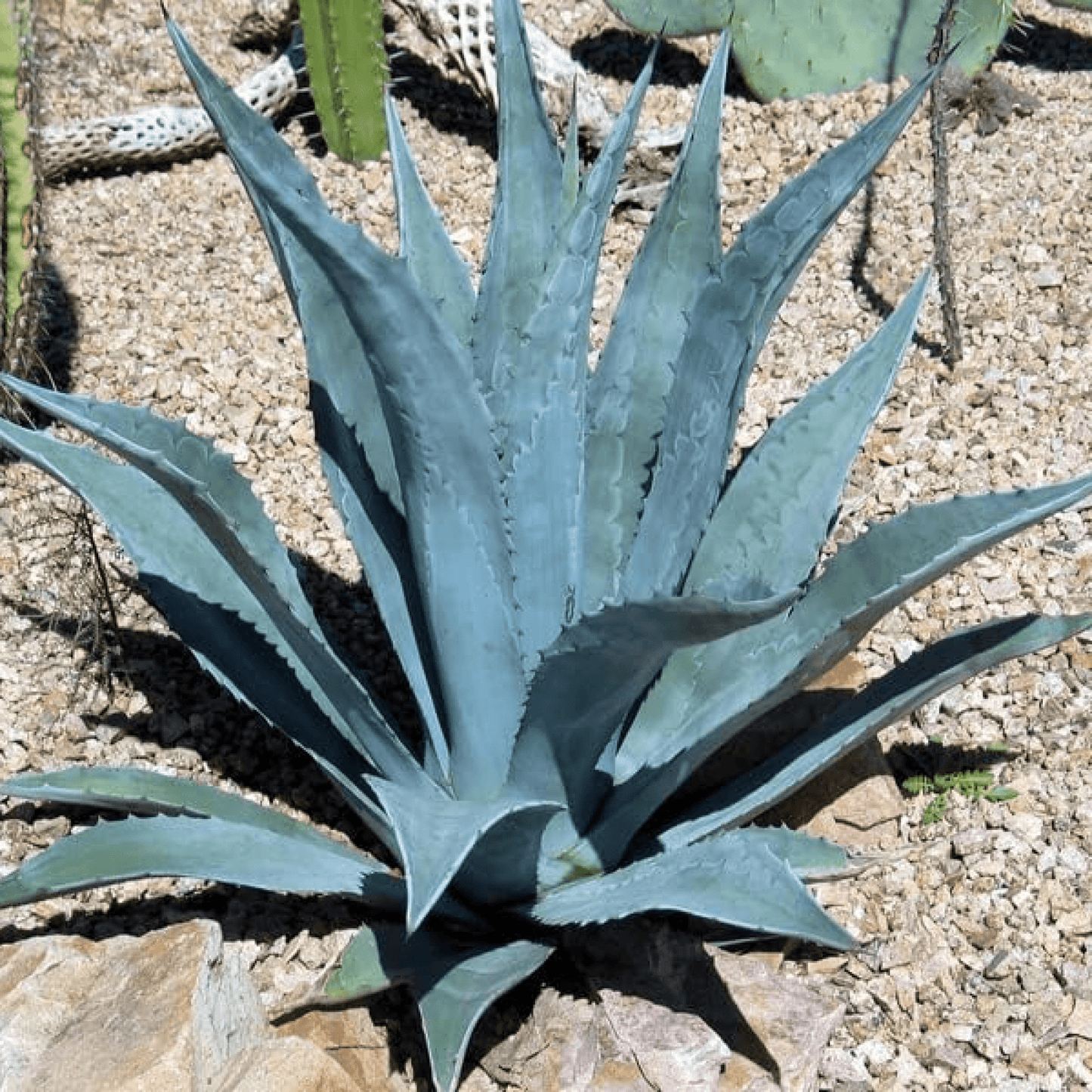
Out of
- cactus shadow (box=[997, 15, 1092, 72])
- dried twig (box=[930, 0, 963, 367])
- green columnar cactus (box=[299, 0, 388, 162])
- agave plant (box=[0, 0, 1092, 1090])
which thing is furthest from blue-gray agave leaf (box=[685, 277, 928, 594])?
cactus shadow (box=[997, 15, 1092, 72])

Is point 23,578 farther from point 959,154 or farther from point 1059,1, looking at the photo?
point 1059,1

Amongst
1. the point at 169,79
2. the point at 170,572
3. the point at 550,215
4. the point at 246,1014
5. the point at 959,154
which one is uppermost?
the point at 169,79

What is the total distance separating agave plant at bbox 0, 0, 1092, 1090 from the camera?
1.85 m

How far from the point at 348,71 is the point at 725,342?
202 centimetres

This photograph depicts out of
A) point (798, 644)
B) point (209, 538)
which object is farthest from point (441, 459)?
point (798, 644)

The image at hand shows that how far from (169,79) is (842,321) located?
1.89 m

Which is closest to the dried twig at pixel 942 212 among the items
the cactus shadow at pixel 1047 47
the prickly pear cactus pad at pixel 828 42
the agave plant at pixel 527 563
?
the prickly pear cactus pad at pixel 828 42

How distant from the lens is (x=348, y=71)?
3.76 metres

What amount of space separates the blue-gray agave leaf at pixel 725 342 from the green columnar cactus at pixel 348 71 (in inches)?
73.3

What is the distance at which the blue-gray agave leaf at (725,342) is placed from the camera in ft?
6.37

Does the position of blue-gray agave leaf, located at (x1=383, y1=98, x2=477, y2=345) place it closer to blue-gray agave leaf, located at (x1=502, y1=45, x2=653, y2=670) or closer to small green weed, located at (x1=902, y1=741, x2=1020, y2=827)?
blue-gray agave leaf, located at (x1=502, y1=45, x2=653, y2=670)

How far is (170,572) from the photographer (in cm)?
235

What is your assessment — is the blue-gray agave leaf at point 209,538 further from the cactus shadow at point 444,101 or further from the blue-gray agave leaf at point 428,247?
the cactus shadow at point 444,101

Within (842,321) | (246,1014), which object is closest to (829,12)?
(842,321)
